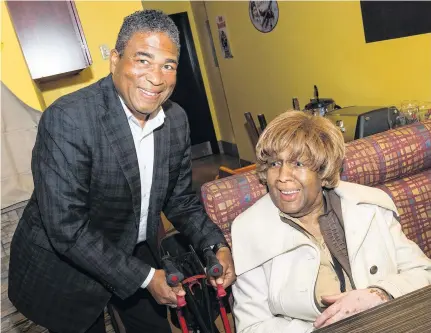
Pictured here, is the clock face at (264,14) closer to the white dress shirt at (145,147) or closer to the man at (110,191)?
the man at (110,191)

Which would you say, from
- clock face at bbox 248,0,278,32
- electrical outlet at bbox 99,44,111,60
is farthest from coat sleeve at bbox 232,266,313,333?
clock face at bbox 248,0,278,32

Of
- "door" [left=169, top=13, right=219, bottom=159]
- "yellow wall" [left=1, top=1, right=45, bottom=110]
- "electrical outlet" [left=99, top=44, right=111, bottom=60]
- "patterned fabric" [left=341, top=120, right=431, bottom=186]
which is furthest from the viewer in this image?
"door" [left=169, top=13, right=219, bottom=159]

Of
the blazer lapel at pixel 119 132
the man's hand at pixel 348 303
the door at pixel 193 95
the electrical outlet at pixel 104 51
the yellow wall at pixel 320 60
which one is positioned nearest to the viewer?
the man's hand at pixel 348 303

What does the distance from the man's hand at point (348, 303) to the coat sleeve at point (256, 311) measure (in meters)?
0.10

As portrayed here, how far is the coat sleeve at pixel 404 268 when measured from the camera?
1.28 metres

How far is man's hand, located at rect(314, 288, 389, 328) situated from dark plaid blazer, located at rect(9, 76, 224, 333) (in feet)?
1.47

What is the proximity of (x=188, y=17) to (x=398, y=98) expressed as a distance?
4.46 metres

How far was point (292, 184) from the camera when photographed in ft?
4.52

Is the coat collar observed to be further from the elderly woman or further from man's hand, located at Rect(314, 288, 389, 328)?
man's hand, located at Rect(314, 288, 389, 328)

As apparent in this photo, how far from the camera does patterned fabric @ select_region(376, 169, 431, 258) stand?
5.78 ft

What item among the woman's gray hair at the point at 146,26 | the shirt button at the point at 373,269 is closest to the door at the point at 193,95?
the woman's gray hair at the point at 146,26

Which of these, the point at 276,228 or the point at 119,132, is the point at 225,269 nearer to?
the point at 276,228

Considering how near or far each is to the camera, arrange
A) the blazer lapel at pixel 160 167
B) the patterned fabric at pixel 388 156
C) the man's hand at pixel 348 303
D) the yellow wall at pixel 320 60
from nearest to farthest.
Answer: the man's hand at pixel 348 303 → the blazer lapel at pixel 160 167 → the patterned fabric at pixel 388 156 → the yellow wall at pixel 320 60

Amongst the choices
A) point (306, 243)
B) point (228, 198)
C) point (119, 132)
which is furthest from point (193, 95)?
point (306, 243)
